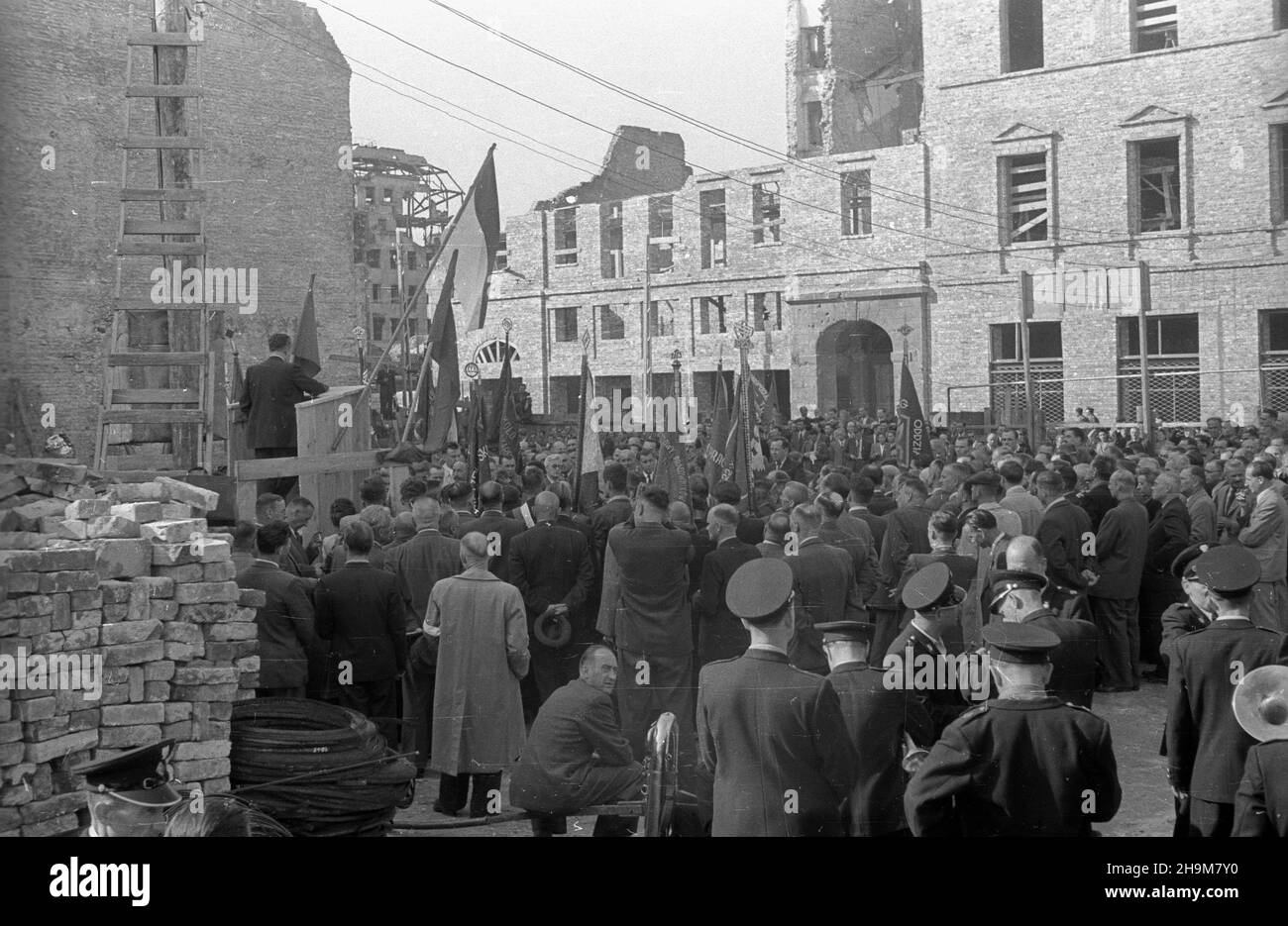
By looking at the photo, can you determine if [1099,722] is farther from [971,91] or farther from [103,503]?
[971,91]

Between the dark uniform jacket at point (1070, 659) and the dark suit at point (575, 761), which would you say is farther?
the dark suit at point (575, 761)

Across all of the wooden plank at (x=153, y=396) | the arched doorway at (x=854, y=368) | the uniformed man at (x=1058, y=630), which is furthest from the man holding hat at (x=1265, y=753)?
the arched doorway at (x=854, y=368)

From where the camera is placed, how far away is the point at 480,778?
301 inches

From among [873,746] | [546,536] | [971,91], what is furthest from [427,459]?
[873,746]

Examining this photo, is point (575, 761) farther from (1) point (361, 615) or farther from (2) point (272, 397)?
(2) point (272, 397)

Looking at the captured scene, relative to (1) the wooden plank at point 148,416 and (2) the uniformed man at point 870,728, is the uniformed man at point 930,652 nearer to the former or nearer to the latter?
(2) the uniformed man at point 870,728

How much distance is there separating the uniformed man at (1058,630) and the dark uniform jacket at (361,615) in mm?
3508

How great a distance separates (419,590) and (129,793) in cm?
371

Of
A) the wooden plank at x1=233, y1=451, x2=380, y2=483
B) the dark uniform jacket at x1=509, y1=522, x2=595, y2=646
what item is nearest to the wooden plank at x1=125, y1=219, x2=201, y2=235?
the wooden plank at x1=233, y1=451, x2=380, y2=483

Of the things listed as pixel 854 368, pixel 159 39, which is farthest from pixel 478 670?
pixel 854 368

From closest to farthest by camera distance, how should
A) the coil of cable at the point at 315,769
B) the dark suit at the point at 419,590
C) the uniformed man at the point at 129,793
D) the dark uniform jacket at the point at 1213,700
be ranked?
the uniformed man at the point at 129,793
the dark uniform jacket at the point at 1213,700
the coil of cable at the point at 315,769
the dark suit at the point at 419,590

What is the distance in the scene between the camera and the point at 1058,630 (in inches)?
242

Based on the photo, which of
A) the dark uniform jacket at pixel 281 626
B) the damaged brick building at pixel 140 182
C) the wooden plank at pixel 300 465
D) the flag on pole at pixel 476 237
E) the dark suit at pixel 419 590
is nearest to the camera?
the dark uniform jacket at pixel 281 626

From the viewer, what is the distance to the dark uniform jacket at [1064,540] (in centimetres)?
938
